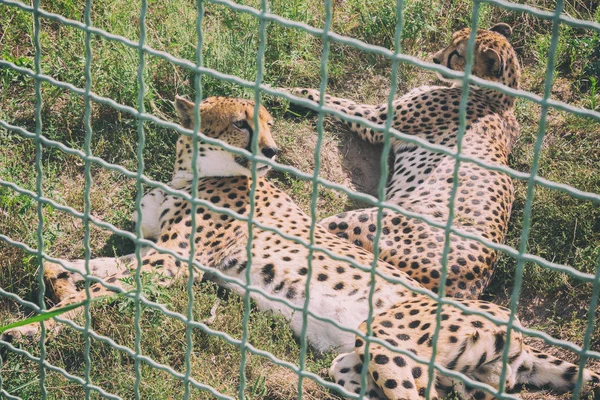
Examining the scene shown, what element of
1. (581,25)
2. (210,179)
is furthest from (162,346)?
(581,25)

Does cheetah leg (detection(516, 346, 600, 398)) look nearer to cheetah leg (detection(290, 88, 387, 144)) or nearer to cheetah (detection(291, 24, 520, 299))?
cheetah (detection(291, 24, 520, 299))

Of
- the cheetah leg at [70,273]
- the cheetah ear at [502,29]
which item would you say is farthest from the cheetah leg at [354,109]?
the cheetah leg at [70,273]

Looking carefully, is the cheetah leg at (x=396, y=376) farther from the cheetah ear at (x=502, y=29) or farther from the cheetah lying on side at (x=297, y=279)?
the cheetah ear at (x=502, y=29)

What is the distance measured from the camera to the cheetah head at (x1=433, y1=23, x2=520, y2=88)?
619 cm

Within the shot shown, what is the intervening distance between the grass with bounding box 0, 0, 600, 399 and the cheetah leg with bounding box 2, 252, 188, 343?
0.29 ft

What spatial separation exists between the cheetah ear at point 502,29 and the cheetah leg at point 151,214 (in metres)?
2.80

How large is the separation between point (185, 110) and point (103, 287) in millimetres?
1147

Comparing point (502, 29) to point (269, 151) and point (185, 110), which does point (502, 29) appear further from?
point (185, 110)

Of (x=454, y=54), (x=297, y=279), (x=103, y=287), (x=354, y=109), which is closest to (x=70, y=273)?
(x=103, y=287)

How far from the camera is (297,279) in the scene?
4.79 metres

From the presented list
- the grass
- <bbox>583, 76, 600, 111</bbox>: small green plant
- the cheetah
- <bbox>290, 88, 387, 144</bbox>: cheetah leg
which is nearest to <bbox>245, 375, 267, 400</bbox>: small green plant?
the grass

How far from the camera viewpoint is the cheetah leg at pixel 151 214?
17.6 ft

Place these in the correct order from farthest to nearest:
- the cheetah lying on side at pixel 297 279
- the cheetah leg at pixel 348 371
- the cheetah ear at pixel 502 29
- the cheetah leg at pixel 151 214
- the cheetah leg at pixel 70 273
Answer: the cheetah ear at pixel 502 29
the cheetah leg at pixel 151 214
the cheetah leg at pixel 70 273
the cheetah leg at pixel 348 371
the cheetah lying on side at pixel 297 279

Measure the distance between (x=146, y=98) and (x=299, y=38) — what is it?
1345 mm
